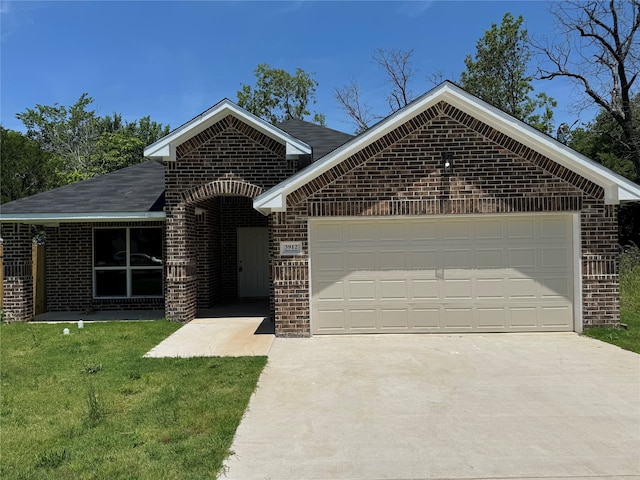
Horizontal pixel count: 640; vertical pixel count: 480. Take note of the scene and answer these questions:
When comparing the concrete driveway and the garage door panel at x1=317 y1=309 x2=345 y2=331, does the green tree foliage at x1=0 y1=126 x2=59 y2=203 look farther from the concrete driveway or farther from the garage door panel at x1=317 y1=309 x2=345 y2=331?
the concrete driveway

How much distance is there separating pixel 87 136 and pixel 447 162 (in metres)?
41.9

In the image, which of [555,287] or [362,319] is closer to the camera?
[555,287]

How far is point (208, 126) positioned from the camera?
10711 mm

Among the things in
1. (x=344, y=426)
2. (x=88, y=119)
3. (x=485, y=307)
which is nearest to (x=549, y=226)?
(x=485, y=307)

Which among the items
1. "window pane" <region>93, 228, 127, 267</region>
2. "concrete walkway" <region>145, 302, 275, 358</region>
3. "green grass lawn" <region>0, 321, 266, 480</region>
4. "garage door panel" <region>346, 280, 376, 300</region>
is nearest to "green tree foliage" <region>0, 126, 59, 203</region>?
"window pane" <region>93, 228, 127, 267</region>

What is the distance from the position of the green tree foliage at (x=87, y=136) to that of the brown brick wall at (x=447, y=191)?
113 ft

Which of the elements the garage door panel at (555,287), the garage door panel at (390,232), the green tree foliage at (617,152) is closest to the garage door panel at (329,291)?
the garage door panel at (390,232)

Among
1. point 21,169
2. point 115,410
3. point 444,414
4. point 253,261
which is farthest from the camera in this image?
point 21,169

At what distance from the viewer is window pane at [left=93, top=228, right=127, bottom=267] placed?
1307 centimetres

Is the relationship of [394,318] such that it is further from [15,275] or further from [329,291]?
[15,275]

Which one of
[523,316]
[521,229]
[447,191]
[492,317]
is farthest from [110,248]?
[523,316]

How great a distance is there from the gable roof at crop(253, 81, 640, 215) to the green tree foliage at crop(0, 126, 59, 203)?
85.2 feet

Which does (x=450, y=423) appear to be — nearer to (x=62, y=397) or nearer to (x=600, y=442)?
(x=600, y=442)

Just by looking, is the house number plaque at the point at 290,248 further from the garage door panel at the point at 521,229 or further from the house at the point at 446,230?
the garage door panel at the point at 521,229
